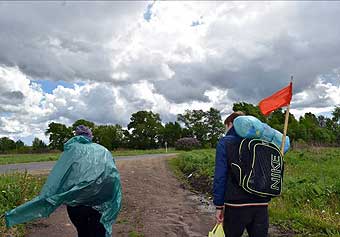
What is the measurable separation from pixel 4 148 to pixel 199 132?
40874 mm

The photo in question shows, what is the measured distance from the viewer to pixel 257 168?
405cm

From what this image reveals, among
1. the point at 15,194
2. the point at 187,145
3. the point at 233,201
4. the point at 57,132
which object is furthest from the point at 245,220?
the point at 57,132

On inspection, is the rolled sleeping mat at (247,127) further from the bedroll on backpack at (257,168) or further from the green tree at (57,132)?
the green tree at (57,132)

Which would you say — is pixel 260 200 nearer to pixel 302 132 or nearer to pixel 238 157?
pixel 238 157

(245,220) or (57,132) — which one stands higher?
(57,132)

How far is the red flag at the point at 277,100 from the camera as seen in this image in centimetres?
501

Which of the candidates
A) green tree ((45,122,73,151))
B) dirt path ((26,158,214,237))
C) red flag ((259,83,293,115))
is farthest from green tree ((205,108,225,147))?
red flag ((259,83,293,115))

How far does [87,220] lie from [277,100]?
2.80m

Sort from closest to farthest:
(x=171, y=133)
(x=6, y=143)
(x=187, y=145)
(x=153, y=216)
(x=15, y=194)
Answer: (x=15, y=194) < (x=153, y=216) < (x=187, y=145) < (x=6, y=143) < (x=171, y=133)

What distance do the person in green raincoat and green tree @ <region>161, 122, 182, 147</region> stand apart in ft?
262

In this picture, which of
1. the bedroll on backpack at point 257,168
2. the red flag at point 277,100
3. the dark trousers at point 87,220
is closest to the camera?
the bedroll on backpack at point 257,168

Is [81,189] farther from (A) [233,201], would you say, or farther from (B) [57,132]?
(B) [57,132]

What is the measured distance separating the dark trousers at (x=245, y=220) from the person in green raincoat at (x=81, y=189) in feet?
5.06

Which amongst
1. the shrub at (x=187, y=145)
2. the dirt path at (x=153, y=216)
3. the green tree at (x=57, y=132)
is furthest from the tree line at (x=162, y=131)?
the dirt path at (x=153, y=216)
